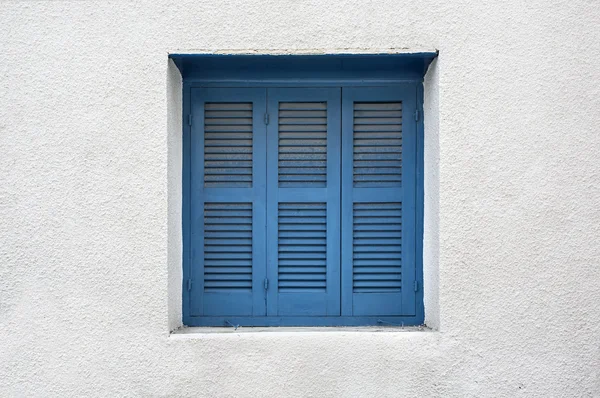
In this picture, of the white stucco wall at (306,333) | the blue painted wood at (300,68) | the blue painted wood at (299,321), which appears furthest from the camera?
the blue painted wood at (299,321)

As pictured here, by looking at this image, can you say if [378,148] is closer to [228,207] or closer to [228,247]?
[228,207]

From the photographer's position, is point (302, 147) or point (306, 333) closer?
point (306, 333)

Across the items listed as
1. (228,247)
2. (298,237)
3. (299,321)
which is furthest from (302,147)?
(299,321)

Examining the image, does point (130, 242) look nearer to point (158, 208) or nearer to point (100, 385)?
point (158, 208)

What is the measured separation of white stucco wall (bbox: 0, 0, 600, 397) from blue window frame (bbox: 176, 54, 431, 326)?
0.98 feet

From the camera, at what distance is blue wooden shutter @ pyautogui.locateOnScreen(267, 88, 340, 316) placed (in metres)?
3.75

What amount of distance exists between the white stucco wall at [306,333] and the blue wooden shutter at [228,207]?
0.32 m

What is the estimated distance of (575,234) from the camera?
3.46m

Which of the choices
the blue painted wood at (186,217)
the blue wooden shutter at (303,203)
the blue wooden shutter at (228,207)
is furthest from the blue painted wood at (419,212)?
the blue painted wood at (186,217)

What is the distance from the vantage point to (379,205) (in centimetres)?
376

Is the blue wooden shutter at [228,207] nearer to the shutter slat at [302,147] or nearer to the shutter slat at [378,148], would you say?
the shutter slat at [302,147]

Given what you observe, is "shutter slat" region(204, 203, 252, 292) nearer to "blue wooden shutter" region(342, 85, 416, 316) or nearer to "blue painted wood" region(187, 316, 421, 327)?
"blue painted wood" region(187, 316, 421, 327)

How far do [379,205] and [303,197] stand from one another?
485 millimetres

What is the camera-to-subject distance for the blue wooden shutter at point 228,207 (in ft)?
12.3
